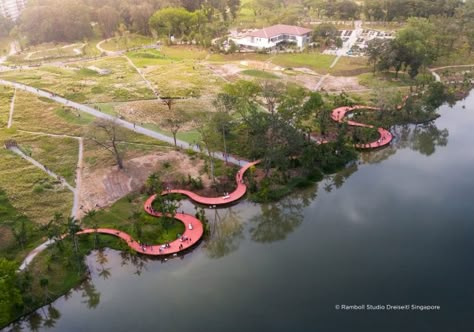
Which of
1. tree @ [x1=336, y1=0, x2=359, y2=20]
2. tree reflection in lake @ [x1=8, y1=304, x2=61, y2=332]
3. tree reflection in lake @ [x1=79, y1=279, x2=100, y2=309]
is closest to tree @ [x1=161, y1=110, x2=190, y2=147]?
tree reflection in lake @ [x1=79, y1=279, x2=100, y2=309]

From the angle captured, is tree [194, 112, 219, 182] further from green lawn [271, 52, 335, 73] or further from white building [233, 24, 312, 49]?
white building [233, 24, 312, 49]

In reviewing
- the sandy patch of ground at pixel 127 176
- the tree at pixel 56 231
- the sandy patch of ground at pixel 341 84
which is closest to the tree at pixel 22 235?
the tree at pixel 56 231

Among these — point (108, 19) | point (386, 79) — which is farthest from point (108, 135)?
point (108, 19)

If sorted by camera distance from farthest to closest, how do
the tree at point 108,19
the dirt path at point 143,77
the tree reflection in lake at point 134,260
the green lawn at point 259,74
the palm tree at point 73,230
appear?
1. the tree at point 108,19
2. the green lawn at point 259,74
3. the dirt path at point 143,77
4. the tree reflection in lake at point 134,260
5. the palm tree at point 73,230

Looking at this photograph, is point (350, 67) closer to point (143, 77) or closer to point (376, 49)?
point (376, 49)

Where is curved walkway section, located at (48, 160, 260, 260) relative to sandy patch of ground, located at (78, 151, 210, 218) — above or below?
below

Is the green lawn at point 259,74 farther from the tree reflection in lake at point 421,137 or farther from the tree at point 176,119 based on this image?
the tree reflection in lake at point 421,137
